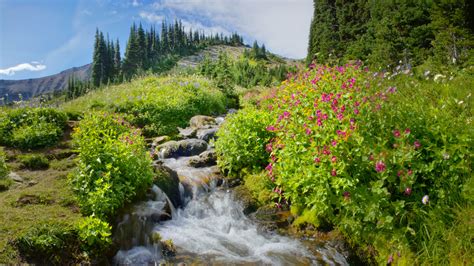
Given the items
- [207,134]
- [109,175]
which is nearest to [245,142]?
[109,175]

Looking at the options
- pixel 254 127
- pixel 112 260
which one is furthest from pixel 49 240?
pixel 254 127

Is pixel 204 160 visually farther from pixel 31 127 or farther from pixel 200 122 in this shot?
pixel 31 127

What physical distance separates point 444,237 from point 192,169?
5921 mm

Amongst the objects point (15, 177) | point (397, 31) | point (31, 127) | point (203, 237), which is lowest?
point (203, 237)

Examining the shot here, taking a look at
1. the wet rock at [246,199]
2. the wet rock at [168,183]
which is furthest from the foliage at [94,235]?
the wet rock at [246,199]

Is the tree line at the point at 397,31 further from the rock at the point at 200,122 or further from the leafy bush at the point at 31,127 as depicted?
the leafy bush at the point at 31,127

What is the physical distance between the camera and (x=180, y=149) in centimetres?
1017

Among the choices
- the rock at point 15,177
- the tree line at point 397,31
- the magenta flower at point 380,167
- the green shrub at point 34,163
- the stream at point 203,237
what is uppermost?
the tree line at point 397,31

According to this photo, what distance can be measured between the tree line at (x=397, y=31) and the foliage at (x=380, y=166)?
3.40m

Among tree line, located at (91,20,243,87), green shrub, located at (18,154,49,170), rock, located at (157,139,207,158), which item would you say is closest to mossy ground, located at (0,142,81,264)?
green shrub, located at (18,154,49,170)

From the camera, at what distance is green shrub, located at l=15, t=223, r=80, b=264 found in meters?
4.41

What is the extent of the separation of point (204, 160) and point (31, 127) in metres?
4.90

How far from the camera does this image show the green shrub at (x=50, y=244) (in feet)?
14.5

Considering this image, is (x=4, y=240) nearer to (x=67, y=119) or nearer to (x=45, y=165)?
(x=45, y=165)
